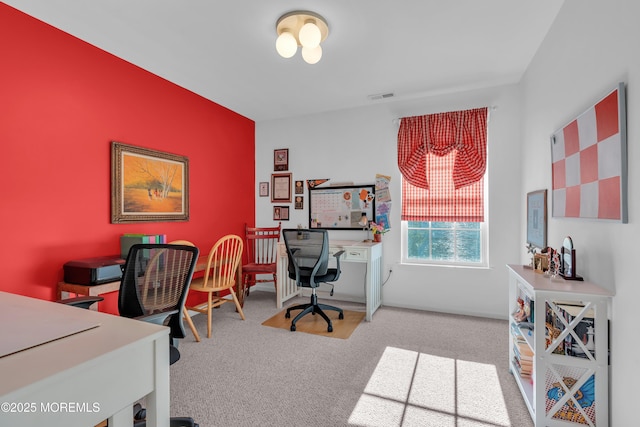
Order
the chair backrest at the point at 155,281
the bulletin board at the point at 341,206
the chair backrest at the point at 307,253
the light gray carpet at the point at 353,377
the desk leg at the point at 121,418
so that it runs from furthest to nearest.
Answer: the bulletin board at the point at 341,206 < the chair backrest at the point at 307,253 < the light gray carpet at the point at 353,377 < the chair backrest at the point at 155,281 < the desk leg at the point at 121,418

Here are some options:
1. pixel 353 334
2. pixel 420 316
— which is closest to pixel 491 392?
pixel 353 334

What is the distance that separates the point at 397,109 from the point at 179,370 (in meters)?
3.53

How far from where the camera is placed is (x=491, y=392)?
6.59 feet

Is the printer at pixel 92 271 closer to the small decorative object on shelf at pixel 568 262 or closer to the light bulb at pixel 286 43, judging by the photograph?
the light bulb at pixel 286 43

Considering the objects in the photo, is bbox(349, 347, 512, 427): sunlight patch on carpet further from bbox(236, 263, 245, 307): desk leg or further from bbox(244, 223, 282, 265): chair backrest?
bbox(244, 223, 282, 265): chair backrest

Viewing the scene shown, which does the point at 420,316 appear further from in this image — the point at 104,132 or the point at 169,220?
the point at 104,132

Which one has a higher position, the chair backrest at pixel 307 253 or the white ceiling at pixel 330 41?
the white ceiling at pixel 330 41

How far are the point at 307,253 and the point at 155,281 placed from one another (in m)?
1.68

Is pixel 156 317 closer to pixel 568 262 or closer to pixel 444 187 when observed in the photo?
pixel 568 262

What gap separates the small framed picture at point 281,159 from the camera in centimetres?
443

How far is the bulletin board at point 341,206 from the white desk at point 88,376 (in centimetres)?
316

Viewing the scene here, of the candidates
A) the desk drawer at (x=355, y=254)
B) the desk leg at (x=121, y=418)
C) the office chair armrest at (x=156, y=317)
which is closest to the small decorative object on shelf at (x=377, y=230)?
the desk drawer at (x=355, y=254)

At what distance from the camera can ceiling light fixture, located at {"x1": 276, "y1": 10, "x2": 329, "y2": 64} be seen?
A: 6.94 feet

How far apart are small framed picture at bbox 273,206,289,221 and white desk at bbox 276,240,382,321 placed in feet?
2.40
